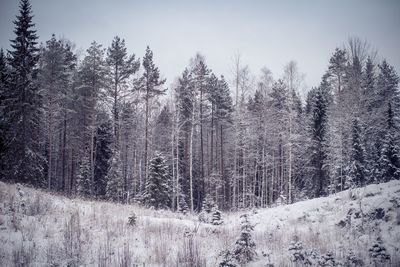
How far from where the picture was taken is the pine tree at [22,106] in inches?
937

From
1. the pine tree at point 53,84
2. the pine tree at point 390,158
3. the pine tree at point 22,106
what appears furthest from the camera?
the pine tree at point 53,84

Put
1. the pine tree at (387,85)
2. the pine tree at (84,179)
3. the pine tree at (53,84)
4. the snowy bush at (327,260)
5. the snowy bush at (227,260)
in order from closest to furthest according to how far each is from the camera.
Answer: the snowy bush at (227,260) < the snowy bush at (327,260) < the pine tree at (53,84) < the pine tree at (84,179) < the pine tree at (387,85)

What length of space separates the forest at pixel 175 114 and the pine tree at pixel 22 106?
0.09m

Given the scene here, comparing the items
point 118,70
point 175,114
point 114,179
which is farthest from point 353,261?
point 118,70

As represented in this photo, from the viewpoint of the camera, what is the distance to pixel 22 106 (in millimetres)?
24219

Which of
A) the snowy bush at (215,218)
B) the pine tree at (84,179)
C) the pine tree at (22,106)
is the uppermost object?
the pine tree at (22,106)

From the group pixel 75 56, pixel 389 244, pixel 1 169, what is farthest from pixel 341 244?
pixel 75 56

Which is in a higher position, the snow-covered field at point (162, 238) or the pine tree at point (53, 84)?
the pine tree at point (53, 84)

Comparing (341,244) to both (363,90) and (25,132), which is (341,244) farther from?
(363,90)

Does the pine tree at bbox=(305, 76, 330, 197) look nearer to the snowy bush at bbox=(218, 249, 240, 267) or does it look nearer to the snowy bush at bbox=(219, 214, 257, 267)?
the snowy bush at bbox=(219, 214, 257, 267)

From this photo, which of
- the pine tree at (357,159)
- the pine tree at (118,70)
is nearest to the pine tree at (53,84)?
the pine tree at (118,70)

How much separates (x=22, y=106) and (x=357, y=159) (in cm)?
3349

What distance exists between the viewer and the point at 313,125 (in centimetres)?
3250

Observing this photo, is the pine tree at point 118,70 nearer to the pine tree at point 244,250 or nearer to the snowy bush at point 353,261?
the pine tree at point 244,250
